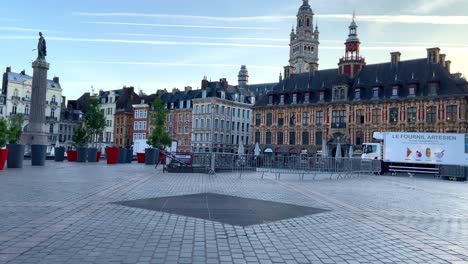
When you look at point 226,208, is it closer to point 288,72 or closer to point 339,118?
point 339,118

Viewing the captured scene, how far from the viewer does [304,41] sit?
116 metres

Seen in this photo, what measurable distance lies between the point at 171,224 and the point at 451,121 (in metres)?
47.5

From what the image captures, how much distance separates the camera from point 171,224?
7.86 m

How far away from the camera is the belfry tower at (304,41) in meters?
116

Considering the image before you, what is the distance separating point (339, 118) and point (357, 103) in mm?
3272

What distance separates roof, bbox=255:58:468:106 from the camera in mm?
48969

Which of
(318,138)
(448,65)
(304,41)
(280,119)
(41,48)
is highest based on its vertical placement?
(304,41)

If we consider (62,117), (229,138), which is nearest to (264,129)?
(229,138)

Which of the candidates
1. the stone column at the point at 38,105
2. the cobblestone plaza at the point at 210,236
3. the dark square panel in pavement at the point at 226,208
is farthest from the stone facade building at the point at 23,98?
the cobblestone plaza at the point at 210,236

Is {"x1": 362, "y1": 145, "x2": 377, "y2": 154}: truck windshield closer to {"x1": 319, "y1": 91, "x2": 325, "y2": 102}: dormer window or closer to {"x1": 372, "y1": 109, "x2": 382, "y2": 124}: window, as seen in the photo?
{"x1": 372, "y1": 109, "x2": 382, "y2": 124}: window

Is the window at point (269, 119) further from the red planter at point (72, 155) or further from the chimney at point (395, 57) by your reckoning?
the red planter at point (72, 155)

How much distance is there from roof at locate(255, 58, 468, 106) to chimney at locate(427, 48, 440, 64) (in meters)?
0.54

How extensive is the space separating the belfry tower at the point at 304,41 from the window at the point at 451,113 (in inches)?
2696

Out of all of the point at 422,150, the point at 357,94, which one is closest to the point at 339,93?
the point at 357,94
